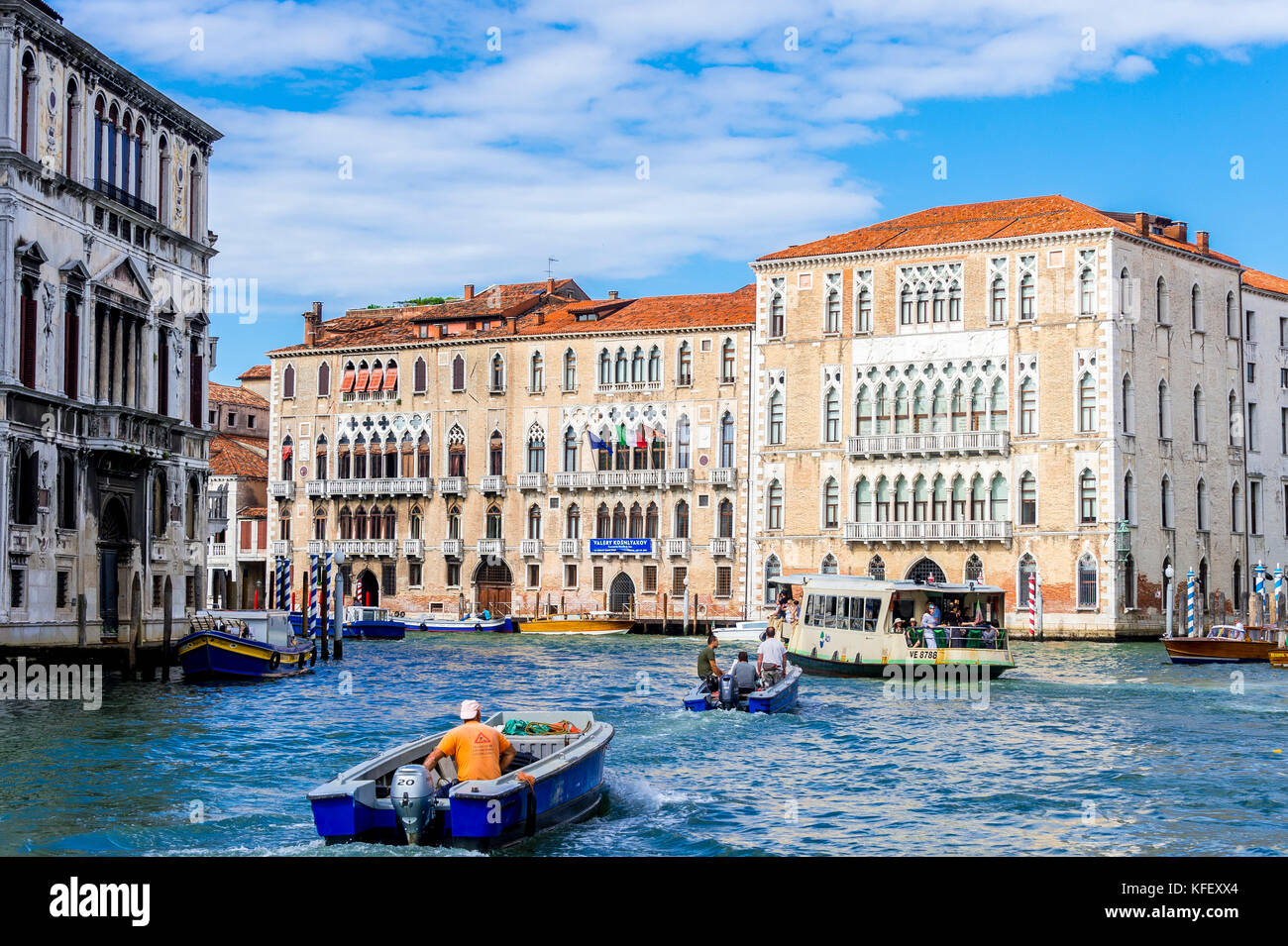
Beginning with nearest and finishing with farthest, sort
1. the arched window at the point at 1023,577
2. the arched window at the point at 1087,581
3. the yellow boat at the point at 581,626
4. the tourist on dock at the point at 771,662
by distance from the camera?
the tourist on dock at the point at 771,662 → the arched window at the point at 1087,581 → the arched window at the point at 1023,577 → the yellow boat at the point at 581,626

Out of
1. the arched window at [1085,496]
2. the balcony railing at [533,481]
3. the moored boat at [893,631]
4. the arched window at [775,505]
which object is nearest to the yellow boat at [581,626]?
the arched window at [775,505]

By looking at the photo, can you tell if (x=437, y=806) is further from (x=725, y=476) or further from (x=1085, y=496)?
(x=725, y=476)

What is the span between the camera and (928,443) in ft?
160

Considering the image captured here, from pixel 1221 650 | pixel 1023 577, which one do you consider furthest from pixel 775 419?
pixel 1221 650

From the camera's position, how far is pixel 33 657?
1029 inches

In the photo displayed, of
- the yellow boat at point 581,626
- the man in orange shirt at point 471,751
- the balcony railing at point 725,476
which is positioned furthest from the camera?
the balcony railing at point 725,476

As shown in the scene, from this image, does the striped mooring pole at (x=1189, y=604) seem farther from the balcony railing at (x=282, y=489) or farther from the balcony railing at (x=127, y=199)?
the balcony railing at (x=282, y=489)

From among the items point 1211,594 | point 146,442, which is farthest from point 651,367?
point 146,442

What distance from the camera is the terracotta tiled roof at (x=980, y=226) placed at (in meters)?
47.4

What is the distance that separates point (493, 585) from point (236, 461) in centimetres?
1416

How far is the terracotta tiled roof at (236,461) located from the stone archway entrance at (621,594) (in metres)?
17.1

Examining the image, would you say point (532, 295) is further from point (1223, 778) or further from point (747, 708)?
point (1223, 778)

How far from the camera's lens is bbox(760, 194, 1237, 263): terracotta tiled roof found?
156 feet
